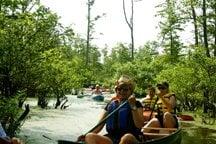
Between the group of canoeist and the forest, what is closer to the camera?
the group of canoeist

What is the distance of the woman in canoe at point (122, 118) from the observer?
736 centimetres

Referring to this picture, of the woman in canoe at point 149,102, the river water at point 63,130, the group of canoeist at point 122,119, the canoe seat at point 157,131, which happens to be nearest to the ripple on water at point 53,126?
the river water at point 63,130

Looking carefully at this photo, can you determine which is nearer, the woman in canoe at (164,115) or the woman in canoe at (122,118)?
the woman in canoe at (122,118)

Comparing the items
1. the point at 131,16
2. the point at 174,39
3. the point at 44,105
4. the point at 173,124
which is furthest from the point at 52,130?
the point at 131,16

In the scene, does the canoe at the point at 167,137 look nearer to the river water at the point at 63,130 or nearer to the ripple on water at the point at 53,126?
the river water at the point at 63,130

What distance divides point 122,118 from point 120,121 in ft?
0.28

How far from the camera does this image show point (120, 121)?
770 centimetres

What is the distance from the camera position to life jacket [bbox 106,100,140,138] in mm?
7574

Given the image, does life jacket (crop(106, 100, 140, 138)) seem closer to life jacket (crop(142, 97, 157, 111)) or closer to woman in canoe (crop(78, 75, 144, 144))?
woman in canoe (crop(78, 75, 144, 144))

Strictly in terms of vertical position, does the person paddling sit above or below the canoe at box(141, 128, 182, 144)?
above

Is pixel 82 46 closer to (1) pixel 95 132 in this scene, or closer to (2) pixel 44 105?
(2) pixel 44 105

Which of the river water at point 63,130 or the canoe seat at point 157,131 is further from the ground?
the canoe seat at point 157,131

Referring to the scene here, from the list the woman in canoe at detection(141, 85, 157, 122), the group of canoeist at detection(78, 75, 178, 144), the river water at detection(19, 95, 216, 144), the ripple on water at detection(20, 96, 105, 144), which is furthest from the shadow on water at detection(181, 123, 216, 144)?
the group of canoeist at detection(78, 75, 178, 144)

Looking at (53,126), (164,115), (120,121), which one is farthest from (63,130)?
(120,121)
